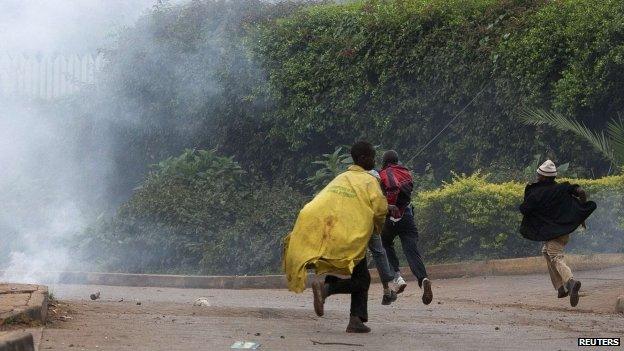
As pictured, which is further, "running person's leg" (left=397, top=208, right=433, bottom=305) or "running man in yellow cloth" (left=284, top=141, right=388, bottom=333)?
"running person's leg" (left=397, top=208, right=433, bottom=305)

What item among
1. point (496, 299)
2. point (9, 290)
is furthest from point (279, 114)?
point (9, 290)

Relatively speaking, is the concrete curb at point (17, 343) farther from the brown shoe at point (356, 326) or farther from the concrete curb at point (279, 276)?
the concrete curb at point (279, 276)

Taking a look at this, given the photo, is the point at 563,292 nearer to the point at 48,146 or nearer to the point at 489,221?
the point at 489,221

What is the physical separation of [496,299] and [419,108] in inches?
233

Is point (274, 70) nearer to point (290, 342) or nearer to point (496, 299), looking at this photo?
point (496, 299)

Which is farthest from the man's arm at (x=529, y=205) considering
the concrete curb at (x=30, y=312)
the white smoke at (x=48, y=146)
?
the white smoke at (x=48, y=146)

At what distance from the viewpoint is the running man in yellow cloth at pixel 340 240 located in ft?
29.4

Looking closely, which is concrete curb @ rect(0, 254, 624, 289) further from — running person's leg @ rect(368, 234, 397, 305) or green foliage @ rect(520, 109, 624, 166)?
running person's leg @ rect(368, 234, 397, 305)

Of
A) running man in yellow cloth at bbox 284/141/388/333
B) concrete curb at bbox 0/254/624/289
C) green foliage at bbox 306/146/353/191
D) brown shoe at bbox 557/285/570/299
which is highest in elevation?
green foliage at bbox 306/146/353/191

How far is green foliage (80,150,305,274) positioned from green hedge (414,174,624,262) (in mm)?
2634

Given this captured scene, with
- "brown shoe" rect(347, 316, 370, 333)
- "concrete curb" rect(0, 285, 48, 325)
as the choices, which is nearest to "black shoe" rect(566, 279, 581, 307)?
"brown shoe" rect(347, 316, 370, 333)

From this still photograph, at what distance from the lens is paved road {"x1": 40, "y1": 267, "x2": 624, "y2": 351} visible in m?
8.41

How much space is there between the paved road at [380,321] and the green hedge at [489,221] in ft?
2.56

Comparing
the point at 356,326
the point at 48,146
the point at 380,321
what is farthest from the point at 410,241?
the point at 48,146
